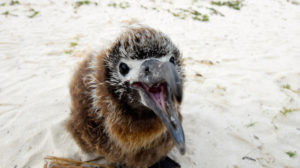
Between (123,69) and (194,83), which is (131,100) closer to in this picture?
(123,69)

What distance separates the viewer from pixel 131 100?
1.70m

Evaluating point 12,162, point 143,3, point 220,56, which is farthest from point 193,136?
point 143,3

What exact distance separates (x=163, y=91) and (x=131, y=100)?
360 mm

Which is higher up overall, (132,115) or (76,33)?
(132,115)

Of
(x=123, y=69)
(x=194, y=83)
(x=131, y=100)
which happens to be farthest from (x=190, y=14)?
(x=131, y=100)

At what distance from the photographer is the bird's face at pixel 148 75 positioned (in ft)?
4.36

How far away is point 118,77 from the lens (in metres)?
1.73

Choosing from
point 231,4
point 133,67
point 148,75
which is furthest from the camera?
point 231,4

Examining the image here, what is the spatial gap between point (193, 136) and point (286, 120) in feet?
4.88

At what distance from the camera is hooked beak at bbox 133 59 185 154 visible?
51.1 inches

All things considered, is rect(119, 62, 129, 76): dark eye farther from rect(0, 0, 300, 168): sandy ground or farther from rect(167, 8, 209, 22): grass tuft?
rect(167, 8, 209, 22): grass tuft

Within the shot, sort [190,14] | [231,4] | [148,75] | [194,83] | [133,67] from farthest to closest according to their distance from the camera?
[231,4] → [190,14] → [194,83] → [133,67] → [148,75]

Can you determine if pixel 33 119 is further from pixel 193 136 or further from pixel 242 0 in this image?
pixel 242 0

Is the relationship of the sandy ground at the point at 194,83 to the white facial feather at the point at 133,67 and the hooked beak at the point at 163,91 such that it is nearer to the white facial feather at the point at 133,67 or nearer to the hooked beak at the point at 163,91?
the white facial feather at the point at 133,67
